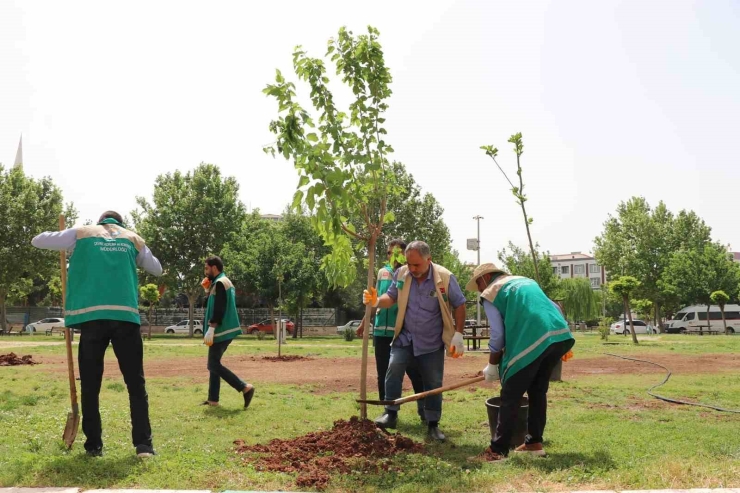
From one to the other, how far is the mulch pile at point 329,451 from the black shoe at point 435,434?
40 centimetres

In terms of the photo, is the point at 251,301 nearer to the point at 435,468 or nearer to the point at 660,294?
the point at 660,294

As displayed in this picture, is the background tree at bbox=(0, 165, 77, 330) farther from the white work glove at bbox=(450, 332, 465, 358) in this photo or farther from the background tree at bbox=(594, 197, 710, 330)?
the background tree at bbox=(594, 197, 710, 330)

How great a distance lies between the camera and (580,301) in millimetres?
69625

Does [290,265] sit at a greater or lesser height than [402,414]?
greater

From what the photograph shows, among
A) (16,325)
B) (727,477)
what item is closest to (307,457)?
(727,477)

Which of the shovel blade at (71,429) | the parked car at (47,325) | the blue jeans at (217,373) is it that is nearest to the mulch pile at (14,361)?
the blue jeans at (217,373)

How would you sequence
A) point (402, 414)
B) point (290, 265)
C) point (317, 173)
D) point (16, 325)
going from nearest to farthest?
point (317, 173), point (402, 414), point (290, 265), point (16, 325)

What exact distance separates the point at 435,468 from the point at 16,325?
55.7 meters

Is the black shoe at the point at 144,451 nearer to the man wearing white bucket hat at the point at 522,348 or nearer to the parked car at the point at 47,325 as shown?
the man wearing white bucket hat at the point at 522,348

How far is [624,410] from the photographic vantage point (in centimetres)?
784

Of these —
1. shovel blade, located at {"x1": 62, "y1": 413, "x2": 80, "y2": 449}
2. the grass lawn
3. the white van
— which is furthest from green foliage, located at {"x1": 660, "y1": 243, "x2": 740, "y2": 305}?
shovel blade, located at {"x1": 62, "y1": 413, "x2": 80, "y2": 449}

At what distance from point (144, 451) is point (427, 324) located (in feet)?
9.27

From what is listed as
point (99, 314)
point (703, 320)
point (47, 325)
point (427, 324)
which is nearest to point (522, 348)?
point (427, 324)

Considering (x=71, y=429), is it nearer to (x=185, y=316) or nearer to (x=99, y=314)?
(x=99, y=314)
